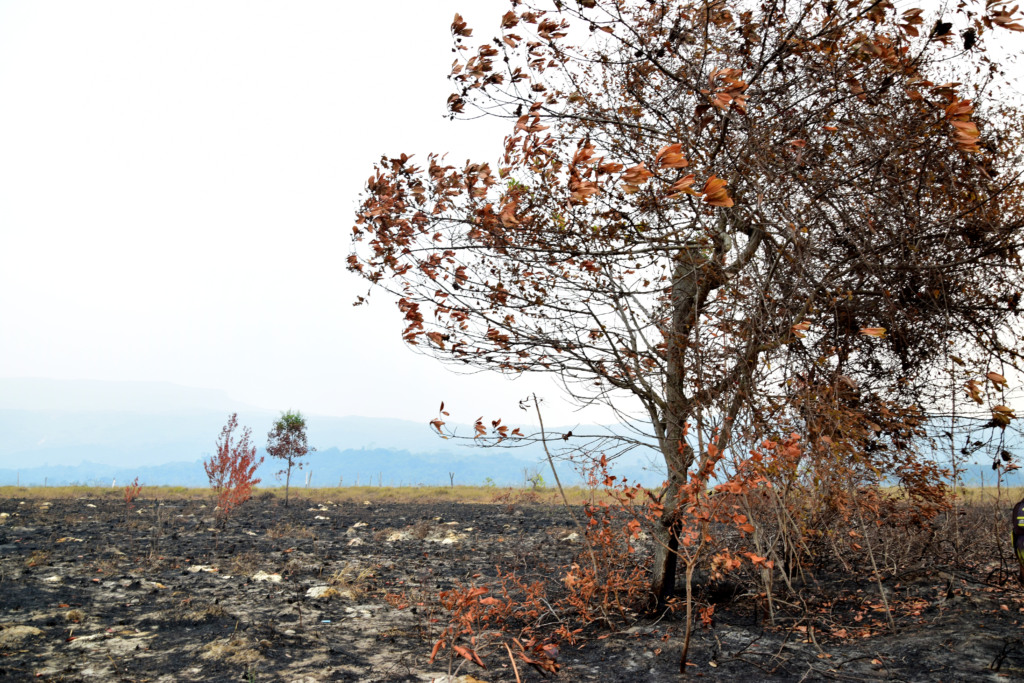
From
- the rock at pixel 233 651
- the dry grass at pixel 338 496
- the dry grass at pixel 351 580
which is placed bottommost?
the rock at pixel 233 651

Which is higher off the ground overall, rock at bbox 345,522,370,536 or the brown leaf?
the brown leaf

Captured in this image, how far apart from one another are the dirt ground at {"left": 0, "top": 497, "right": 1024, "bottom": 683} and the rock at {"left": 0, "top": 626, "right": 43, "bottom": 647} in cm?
2

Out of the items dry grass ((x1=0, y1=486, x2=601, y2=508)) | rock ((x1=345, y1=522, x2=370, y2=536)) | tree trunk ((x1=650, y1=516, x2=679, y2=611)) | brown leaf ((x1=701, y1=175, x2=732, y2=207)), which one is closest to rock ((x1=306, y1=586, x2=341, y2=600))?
tree trunk ((x1=650, y1=516, x2=679, y2=611))

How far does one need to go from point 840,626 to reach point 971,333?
95.1 inches

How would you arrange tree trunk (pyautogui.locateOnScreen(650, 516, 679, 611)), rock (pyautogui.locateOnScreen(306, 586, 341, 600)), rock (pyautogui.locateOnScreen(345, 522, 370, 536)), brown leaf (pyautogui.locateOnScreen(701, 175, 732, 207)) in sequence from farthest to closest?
rock (pyautogui.locateOnScreen(345, 522, 370, 536)) → rock (pyautogui.locateOnScreen(306, 586, 341, 600)) → tree trunk (pyautogui.locateOnScreen(650, 516, 679, 611)) → brown leaf (pyautogui.locateOnScreen(701, 175, 732, 207))

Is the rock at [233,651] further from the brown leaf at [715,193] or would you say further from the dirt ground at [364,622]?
the brown leaf at [715,193]

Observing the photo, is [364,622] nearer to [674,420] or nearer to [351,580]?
[351,580]

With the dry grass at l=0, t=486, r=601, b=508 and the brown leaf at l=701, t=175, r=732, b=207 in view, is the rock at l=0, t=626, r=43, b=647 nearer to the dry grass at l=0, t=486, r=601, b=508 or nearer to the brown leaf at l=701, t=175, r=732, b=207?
the brown leaf at l=701, t=175, r=732, b=207

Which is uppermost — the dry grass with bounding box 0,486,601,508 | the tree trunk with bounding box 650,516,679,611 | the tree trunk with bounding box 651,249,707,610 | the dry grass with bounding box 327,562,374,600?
the tree trunk with bounding box 651,249,707,610

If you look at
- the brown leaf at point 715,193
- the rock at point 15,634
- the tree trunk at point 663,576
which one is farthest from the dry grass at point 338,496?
the brown leaf at point 715,193

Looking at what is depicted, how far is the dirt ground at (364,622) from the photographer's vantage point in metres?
3.71

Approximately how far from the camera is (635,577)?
496 centimetres

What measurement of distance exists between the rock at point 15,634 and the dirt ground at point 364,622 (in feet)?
0.06

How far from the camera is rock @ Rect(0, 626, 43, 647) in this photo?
453cm
